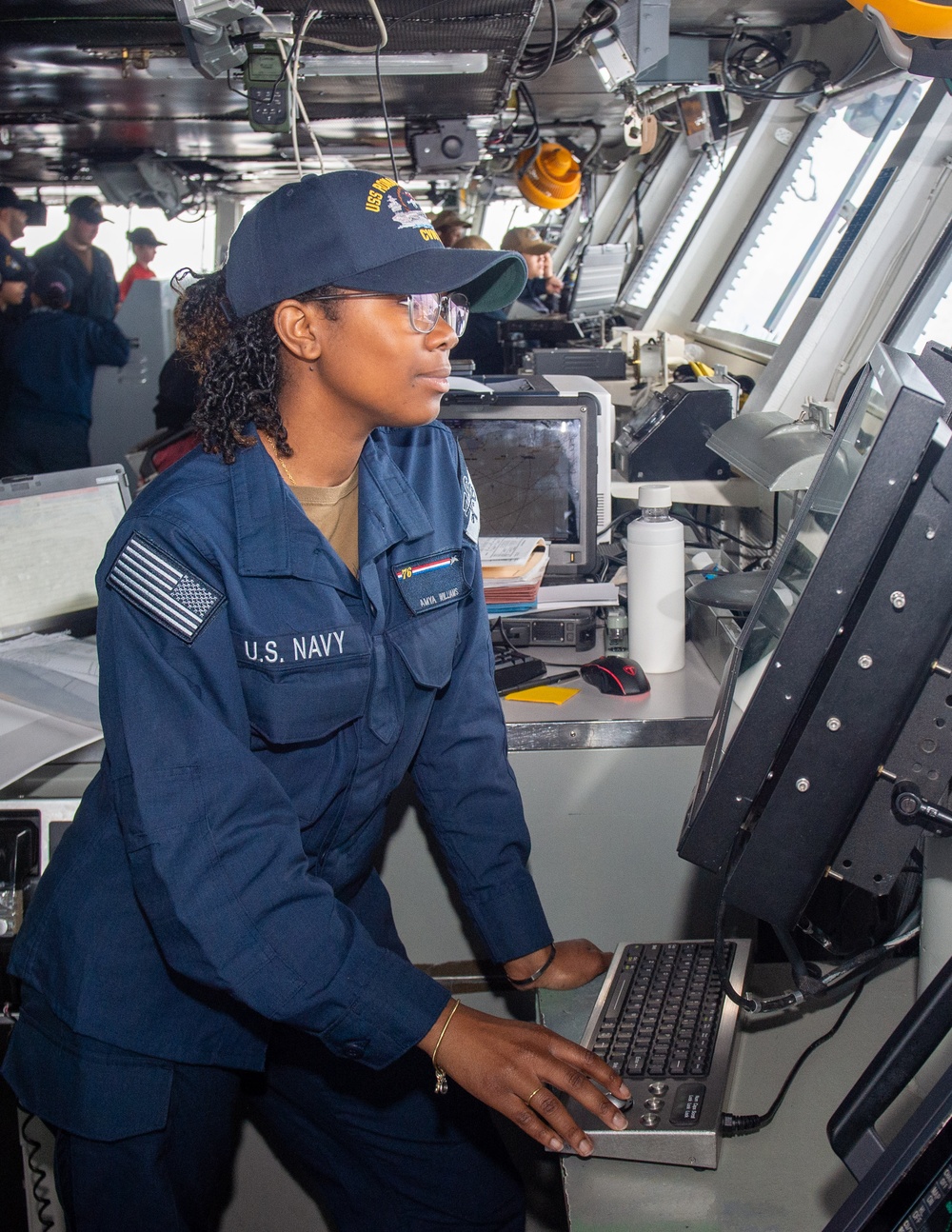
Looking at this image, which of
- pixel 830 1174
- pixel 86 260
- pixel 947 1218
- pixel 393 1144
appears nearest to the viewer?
pixel 947 1218

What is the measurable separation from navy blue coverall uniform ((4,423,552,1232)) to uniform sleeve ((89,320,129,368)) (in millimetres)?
4278

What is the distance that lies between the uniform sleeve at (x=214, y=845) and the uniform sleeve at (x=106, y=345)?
4.56m

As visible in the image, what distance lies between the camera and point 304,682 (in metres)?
Result: 1.21

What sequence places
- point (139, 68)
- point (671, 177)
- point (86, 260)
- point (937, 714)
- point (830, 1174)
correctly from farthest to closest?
point (671, 177), point (86, 260), point (139, 68), point (830, 1174), point (937, 714)

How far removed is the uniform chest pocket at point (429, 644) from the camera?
133cm

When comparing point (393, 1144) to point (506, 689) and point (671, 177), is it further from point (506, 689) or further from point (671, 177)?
point (671, 177)

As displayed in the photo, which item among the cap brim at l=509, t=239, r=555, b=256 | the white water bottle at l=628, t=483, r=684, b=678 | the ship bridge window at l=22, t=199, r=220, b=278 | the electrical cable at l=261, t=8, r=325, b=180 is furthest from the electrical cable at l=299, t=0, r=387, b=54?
the ship bridge window at l=22, t=199, r=220, b=278

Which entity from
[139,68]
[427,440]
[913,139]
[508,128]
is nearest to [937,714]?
[427,440]

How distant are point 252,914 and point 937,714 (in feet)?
2.12

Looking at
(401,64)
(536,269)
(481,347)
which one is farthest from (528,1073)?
(536,269)

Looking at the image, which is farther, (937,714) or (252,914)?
(252,914)

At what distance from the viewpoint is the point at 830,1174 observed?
100 centimetres

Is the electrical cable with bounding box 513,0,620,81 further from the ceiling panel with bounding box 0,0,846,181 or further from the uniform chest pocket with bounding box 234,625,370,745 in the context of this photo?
the uniform chest pocket with bounding box 234,625,370,745

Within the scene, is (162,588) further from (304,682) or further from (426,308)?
(426,308)
